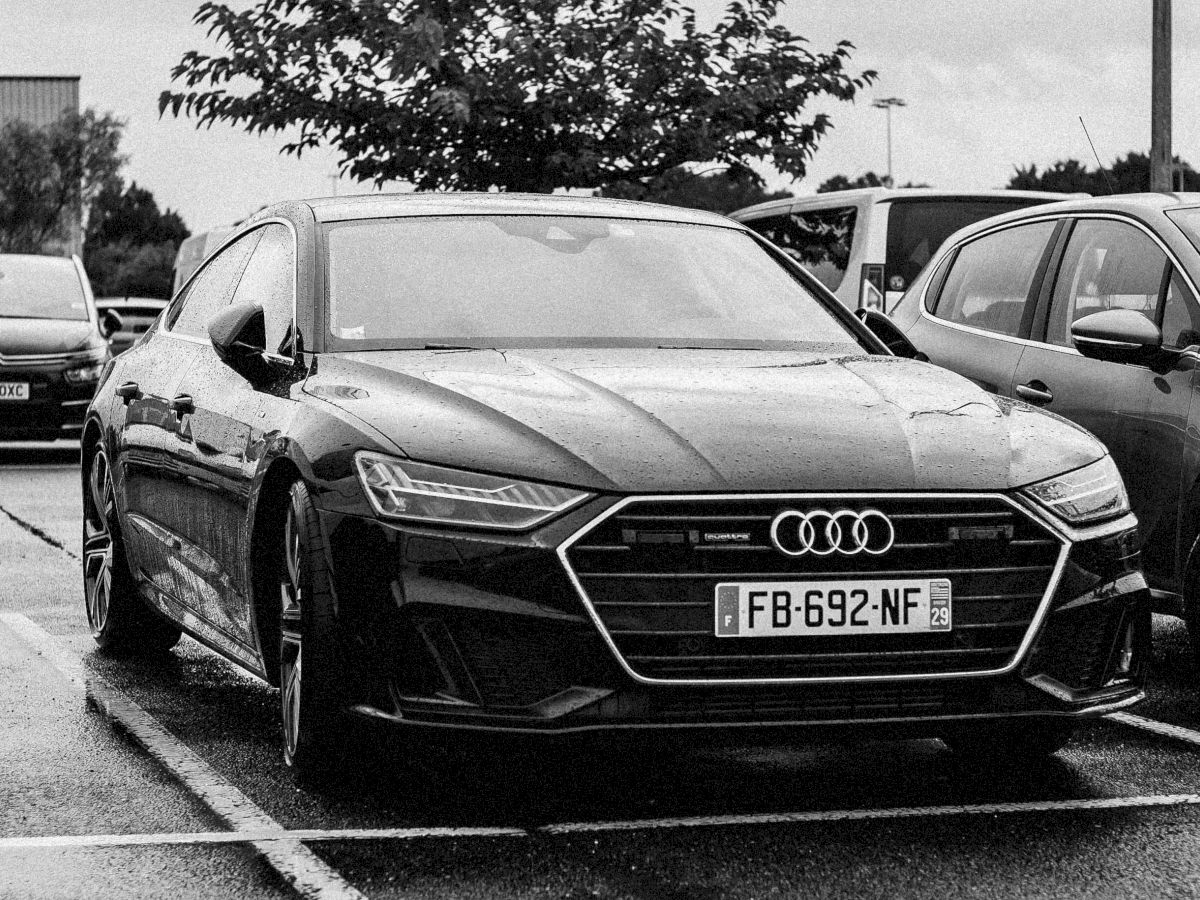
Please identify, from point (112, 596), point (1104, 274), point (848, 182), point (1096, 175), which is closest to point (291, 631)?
point (112, 596)

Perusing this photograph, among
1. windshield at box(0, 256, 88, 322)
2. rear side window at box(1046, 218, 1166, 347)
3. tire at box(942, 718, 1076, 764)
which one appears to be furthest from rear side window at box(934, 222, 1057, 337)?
windshield at box(0, 256, 88, 322)

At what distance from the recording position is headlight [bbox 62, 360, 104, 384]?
18094 millimetres

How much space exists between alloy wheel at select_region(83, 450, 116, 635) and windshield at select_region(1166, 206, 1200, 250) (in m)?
3.73

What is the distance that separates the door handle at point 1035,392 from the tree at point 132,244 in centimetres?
8354

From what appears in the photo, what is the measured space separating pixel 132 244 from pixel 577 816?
11552cm

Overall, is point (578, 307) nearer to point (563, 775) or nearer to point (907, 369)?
point (907, 369)

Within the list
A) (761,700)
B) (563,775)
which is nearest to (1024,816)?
(761,700)

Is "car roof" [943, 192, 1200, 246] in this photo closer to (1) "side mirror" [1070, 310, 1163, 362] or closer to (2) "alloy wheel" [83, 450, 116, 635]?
(1) "side mirror" [1070, 310, 1163, 362]

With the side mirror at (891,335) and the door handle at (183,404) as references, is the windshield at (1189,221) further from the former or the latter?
the door handle at (183,404)

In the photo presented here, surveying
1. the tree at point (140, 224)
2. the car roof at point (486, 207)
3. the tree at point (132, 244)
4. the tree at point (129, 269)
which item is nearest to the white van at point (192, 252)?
the car roof at point (486, 207)

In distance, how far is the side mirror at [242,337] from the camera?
557 centimetres

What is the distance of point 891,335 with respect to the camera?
6230mm

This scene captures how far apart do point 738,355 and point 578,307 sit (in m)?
0.51

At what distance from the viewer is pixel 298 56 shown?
2130cm
